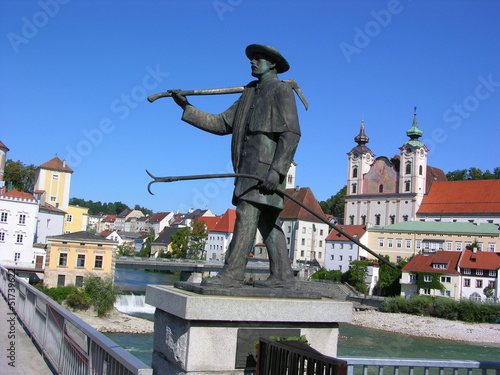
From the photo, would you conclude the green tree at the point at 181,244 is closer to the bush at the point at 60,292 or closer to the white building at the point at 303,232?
the white building at the point at 303,232

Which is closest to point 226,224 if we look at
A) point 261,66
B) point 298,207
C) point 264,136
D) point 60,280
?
point 298,207

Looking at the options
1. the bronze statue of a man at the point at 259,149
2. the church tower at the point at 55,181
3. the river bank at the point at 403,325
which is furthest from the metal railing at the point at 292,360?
the church tower at the point at 55,181

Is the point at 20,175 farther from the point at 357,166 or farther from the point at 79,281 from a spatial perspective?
the point at 357,166

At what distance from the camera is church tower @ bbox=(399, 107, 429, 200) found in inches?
3046

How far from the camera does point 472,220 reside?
7081 cm

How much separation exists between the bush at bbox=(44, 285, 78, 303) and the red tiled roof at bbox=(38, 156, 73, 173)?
3263 cm

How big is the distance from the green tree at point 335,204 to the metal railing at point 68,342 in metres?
→ 102

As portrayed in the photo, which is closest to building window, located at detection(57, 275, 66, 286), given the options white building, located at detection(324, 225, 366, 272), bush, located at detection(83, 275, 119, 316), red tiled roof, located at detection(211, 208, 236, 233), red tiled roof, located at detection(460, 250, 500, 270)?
bush, located at detection(83, 275, 119, 316)

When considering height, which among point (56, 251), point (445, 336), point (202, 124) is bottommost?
point (445, 336)

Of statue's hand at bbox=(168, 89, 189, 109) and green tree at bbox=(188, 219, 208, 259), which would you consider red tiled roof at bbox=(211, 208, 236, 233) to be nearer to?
green tree at bbox=(188, 219, 208, 259)

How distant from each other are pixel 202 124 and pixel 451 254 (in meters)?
54.9

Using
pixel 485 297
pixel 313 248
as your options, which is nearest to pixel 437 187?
pixel 313 248

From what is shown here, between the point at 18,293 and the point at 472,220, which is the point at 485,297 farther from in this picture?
the point at 18,293

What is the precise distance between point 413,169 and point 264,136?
7633cm
